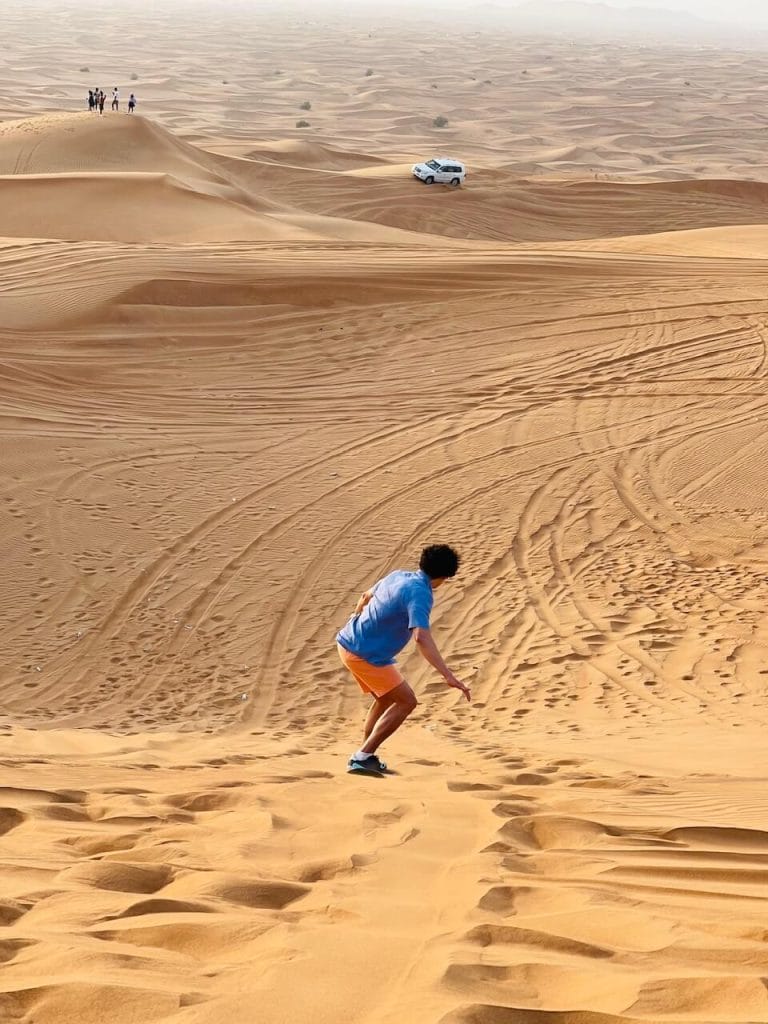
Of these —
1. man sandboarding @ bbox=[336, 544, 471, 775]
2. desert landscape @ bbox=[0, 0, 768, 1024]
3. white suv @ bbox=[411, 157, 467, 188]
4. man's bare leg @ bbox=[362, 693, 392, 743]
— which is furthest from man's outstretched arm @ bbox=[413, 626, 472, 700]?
white suv @ bbox=[411, 157, 467, 188]

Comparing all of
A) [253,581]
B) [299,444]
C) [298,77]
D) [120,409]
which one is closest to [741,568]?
[253,581]

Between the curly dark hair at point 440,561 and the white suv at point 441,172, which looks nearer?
the curly dark hair at point 440,561

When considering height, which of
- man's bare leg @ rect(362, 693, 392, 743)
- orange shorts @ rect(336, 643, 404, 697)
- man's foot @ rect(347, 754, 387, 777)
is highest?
orange shorts @ rect(336, 643, 404, 697)

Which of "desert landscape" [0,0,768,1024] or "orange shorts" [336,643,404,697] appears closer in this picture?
"desert landscape" [0,0,768,1024]

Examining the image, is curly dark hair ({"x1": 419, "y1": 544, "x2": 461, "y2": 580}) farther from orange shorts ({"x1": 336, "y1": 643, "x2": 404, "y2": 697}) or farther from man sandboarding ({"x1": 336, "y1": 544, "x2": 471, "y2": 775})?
orange shorts ({"x1": 336, "y1": 643, "x2": 404, "y2": 697})

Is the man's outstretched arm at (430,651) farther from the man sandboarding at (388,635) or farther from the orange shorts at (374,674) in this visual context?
the orange shorts at (374,674)

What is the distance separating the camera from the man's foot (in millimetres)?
6211

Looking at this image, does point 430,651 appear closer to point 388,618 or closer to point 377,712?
point 388,618

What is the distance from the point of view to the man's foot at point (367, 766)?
245 inches

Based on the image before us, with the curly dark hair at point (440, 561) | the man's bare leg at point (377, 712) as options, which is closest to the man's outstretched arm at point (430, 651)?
the curly dark hair at point (440, 561)

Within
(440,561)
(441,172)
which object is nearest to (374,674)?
(440,561)

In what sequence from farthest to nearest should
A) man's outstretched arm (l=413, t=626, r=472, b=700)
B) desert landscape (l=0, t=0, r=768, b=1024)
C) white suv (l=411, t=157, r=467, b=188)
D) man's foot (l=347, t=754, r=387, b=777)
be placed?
white suv (l=411, t=157, r=467, b=188)
man's foot (l=347, t=754, r=387, b=777)
man's outstretched arm (l=413, t=626, r=472, b=700)
desert landscape (l=0, t=0, r=768, b=1024)

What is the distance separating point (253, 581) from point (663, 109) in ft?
211

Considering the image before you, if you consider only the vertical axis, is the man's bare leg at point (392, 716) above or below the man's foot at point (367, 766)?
above
